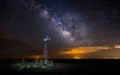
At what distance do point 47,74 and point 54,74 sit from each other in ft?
8.98

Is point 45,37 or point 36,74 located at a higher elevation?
point 45,37

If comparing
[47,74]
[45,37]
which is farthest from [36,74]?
[45,37]

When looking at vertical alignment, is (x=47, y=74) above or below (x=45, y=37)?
below

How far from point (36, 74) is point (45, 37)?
1169 inches

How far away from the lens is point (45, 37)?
106750 mm

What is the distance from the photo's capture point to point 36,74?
80.1m

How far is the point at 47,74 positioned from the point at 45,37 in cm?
2934

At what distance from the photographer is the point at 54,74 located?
79.4 metres

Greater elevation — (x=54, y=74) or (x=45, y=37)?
(x=45, y=37)

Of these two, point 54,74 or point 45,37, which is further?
point 45,37

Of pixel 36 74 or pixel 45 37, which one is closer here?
pixel 36 74

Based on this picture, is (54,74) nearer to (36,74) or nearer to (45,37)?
(36,74)

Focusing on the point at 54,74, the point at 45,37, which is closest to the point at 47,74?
the point at 54,74

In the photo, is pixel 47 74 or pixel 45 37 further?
pixel 45 37
